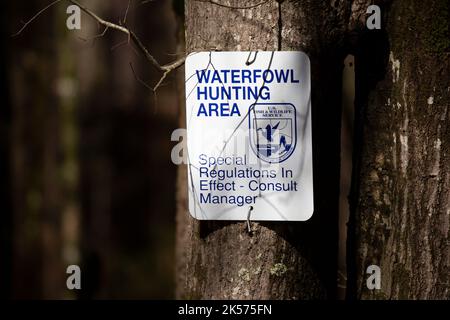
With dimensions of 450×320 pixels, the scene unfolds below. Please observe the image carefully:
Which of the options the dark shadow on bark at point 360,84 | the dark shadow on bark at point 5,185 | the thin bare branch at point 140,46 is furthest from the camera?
the dark shadow on bark at point 5,185

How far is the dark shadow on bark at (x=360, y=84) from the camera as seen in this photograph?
1997mm

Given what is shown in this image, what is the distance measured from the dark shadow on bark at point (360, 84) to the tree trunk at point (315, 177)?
9cm

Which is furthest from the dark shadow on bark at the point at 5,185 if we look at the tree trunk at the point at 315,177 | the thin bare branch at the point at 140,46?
the tree trunk at the point at 315,177

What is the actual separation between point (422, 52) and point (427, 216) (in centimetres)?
50

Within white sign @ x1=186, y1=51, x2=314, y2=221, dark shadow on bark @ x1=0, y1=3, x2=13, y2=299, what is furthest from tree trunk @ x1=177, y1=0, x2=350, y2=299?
dark shadow on bark @ x1=0, y1=3, x2=13, y2=299

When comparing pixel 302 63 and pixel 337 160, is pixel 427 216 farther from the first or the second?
pixel 302 63

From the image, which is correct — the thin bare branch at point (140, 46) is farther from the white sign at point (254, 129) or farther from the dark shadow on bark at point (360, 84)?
the dark shadow on bark at point (360, 84)

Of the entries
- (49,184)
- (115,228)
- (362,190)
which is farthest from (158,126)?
(362,190)

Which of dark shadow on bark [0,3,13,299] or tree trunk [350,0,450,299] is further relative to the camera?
dark shadow on bark [0,3,13,299]

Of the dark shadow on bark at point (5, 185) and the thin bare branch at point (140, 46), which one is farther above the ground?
the thin bare branch at point (140, 46)

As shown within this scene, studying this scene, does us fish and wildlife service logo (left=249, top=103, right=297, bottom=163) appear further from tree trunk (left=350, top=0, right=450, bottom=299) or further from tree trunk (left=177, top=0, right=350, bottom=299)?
tree trunk (left=350, top=0, right=450, bottom=299)

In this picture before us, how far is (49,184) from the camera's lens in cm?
886

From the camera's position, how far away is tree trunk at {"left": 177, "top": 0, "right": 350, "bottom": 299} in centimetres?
190

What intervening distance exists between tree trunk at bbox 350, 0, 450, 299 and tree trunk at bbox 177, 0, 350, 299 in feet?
0.43
